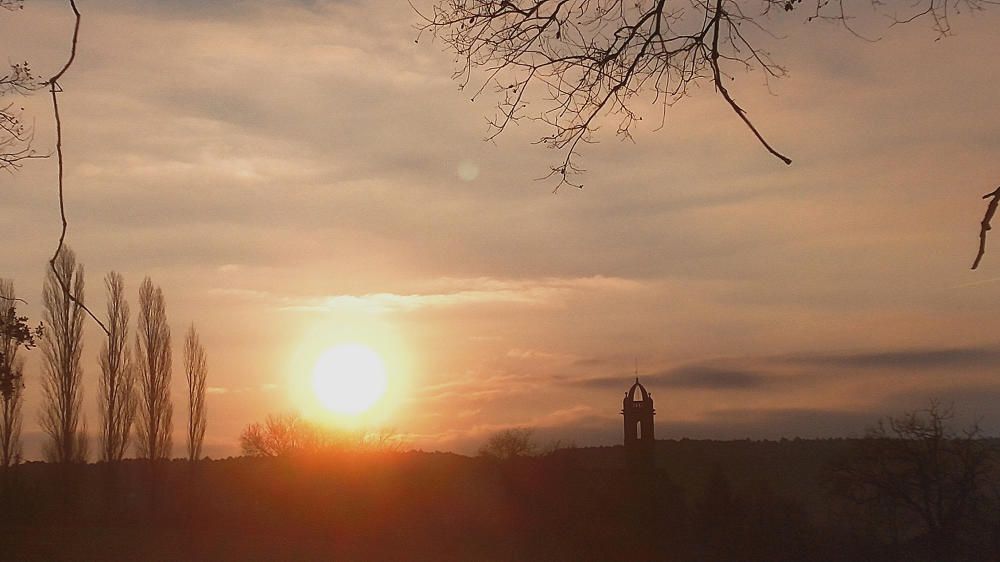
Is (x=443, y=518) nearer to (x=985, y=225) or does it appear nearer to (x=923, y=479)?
(x=923, y=479)

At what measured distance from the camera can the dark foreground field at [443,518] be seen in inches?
1340

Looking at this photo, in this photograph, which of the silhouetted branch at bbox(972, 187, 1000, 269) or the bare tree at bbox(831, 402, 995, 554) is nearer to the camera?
the silhouetted branch at bbox(972, 187, 1000, 269)

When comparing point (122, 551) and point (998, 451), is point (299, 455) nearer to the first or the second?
point (122, 551)

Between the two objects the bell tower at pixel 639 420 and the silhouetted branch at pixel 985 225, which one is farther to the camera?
the bell tower at pixel 639 420

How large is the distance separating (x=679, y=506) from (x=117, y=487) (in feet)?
76.6

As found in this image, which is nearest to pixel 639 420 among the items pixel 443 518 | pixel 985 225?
pixel 443 518

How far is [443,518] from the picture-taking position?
146 feet

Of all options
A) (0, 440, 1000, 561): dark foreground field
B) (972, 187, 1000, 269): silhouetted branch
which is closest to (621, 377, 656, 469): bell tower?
(0, 440, 1000, 561): dark foreground field

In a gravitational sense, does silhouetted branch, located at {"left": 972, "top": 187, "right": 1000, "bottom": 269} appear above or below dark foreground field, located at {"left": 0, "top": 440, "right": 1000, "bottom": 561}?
above

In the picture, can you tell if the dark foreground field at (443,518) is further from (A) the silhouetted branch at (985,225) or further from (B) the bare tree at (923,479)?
(A) the silhouetted branch at (985,225)

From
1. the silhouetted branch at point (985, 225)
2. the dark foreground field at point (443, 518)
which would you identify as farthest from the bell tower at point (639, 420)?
the silhouetted branch at point (985, 225)

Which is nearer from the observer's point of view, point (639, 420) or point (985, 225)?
point (985, 225)

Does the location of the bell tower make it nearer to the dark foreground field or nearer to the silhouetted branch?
the dark foreground field

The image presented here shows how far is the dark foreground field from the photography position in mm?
34031
